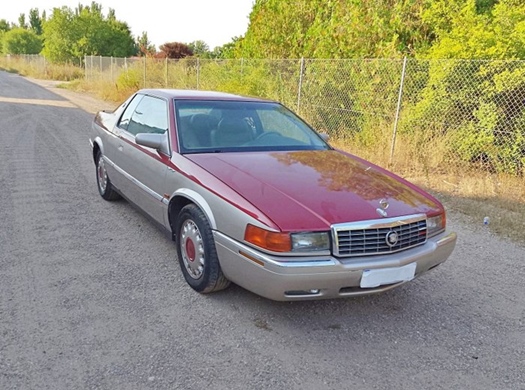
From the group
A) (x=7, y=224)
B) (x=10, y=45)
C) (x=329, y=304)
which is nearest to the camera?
(x=329, y=304)

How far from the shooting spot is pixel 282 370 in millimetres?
2518

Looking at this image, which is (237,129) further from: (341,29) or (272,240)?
(341,29)

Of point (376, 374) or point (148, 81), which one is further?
point (148, 81)

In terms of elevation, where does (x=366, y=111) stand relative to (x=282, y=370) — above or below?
above

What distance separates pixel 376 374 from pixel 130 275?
2.13 m

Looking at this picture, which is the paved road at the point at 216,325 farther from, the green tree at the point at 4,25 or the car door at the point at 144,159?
the green tree at the point at 4,25

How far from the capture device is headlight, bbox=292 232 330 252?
2625mm

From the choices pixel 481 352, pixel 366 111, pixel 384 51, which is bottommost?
pixel 481 352

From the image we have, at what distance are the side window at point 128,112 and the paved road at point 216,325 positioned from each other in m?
1.20

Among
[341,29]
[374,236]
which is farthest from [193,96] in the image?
[341,29]

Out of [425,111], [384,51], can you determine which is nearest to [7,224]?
[425,111]

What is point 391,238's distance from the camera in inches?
109

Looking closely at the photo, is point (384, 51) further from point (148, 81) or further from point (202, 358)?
point (148, 81)

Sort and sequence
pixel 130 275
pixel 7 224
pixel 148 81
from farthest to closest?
pixel 148 81
pixel 7 224
pixel 130 275
